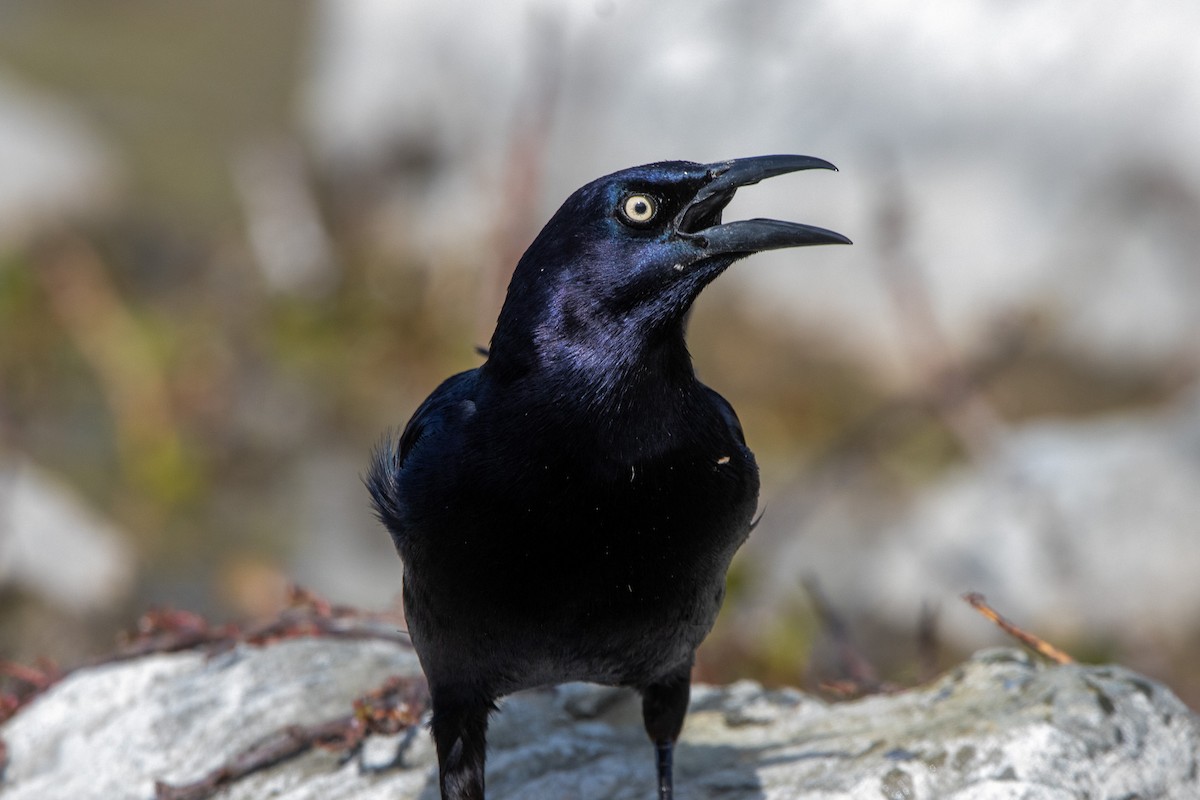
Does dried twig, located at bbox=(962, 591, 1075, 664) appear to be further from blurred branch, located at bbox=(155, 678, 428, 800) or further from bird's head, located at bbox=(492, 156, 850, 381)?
blurred branch, located at bbox=(155, 678, 428, 800)

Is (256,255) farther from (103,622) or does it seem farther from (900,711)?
(900,711)

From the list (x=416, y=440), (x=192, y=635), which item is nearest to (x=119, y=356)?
(x=192, y=635)

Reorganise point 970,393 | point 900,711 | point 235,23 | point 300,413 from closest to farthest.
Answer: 1. point 900,711
2. point 970,393
3. point 300,413
4. point 235,23

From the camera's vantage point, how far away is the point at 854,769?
339cm

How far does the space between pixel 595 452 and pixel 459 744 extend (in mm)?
850

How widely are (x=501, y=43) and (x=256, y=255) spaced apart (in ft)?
7.84

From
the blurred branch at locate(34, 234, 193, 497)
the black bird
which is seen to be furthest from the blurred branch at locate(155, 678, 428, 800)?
the blurred branch at locate(34, 234, 193, 497)

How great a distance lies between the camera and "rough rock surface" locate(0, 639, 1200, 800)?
10.9 ft

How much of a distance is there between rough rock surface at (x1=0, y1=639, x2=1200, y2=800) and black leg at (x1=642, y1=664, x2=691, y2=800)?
156 millimetres

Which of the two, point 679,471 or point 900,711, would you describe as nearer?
point 679,471

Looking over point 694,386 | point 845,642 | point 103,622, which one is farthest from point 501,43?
point 694,386

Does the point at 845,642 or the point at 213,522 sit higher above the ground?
the point at 213,522

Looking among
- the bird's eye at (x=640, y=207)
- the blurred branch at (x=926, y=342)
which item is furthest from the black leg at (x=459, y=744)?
the blurred branch at (x=926, y=342)

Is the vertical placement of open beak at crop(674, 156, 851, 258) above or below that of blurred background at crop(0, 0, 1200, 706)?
below
